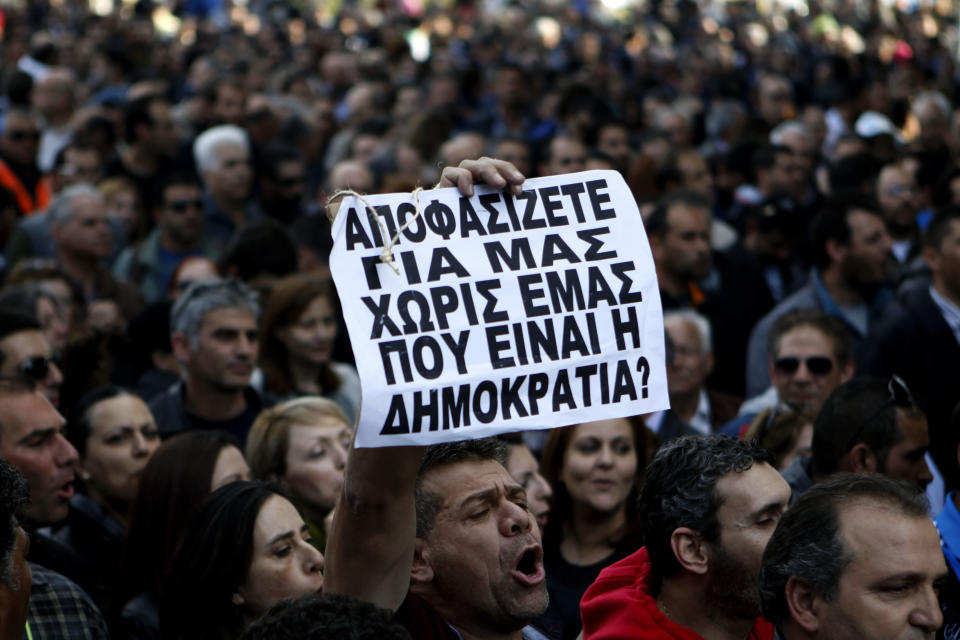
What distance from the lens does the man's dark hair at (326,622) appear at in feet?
7.86

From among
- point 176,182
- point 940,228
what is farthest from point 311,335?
point 940,228

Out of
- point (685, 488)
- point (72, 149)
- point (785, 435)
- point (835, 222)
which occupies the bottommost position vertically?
point (685, 488)

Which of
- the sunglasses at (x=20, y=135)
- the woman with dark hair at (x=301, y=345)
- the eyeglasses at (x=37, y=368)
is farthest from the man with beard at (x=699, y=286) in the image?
the sunglasses at (x=20, y=135)

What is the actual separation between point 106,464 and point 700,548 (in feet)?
9.71

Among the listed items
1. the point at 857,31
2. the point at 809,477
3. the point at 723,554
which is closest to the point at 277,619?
the point at 723,554

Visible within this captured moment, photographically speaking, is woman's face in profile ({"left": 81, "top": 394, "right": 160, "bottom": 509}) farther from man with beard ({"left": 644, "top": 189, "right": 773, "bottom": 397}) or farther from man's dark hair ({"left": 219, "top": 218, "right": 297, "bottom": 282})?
man with beard ({"left": 644, "top": 189, "right": 773, "bottom": 397})

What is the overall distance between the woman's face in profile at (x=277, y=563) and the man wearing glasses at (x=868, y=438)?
1.83 meters

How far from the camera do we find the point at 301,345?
7188 millimetres

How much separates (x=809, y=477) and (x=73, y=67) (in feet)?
53.9

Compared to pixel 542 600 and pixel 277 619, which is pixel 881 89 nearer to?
pixel 542 600

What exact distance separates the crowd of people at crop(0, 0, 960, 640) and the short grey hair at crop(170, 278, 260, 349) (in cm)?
2

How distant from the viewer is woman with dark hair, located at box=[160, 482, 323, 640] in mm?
4184

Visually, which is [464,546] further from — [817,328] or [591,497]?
[817,328]

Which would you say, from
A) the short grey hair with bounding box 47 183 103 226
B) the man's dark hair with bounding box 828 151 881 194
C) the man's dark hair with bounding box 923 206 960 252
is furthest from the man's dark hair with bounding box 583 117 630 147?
the man's dark hair with bounding box 923 206 960 252
